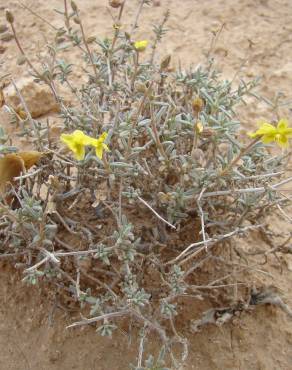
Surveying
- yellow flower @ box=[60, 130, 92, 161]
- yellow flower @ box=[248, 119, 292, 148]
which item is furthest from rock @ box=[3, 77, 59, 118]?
yellow flower @ box=[248, 119, 292, 148]

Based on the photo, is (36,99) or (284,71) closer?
(36,99)

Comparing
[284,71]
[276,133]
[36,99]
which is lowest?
[284,71]

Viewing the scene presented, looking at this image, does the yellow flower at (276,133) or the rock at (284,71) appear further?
the rock at (284,71)

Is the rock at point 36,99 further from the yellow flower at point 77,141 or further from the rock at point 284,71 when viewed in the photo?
the yellow flower at point 77,141

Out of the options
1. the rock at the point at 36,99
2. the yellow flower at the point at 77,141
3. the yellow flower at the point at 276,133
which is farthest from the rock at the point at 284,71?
the yellow flower at the point at 77,141

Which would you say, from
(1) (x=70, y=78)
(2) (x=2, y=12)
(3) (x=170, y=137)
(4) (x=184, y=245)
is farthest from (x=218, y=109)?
(2) (x=2, y=12)

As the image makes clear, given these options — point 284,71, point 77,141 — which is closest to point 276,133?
point 77,141

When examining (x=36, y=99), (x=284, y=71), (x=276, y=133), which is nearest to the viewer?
(x=276, y=133)

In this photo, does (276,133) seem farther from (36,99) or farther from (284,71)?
(284,71)

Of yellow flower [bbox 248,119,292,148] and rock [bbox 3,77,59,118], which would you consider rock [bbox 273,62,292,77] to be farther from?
yellow flower [bbox 248,119,292,148]

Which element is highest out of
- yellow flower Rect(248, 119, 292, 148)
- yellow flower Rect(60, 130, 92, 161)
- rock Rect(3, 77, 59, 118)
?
yellow flower Rect(60, 130, 92, 161)

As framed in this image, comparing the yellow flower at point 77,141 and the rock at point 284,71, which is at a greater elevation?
the yellow flower at point 77,141

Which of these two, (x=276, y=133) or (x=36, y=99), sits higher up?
(x=276, y=133)
